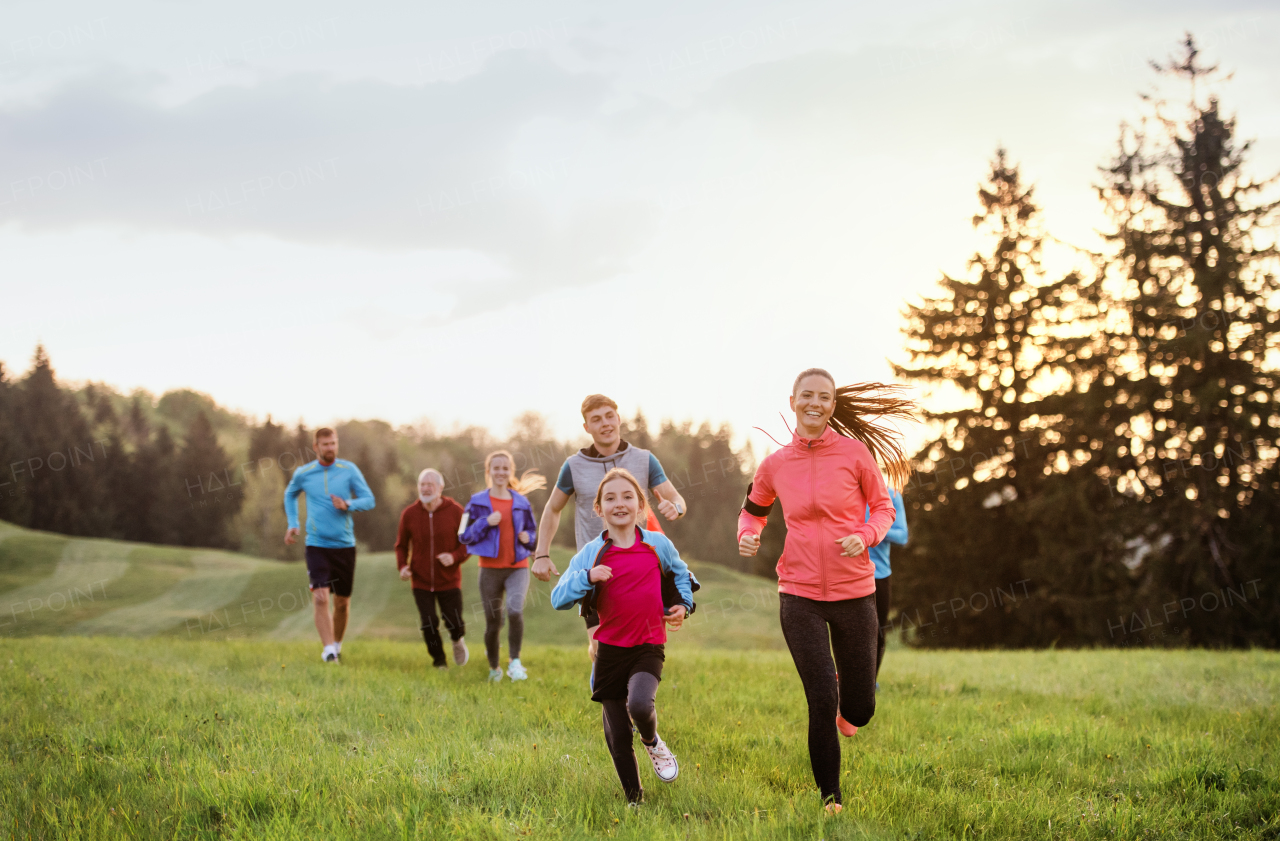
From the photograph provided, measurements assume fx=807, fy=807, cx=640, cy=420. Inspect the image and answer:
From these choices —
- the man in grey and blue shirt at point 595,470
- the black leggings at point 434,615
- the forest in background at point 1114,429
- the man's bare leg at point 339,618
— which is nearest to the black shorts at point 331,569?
the man's bare leg at point 339,618

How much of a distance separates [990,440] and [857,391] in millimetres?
26256

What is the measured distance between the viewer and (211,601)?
29031mm

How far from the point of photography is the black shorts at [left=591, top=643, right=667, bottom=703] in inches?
176

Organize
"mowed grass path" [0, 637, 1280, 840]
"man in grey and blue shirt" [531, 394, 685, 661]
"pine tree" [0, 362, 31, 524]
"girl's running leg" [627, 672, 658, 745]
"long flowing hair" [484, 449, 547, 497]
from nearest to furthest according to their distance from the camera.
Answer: "mowed grass path" [0, 637, 1280, 840] → "girl's running leg" [627, 672, 658, 745] → "man in grey and blue shirt" [531, 394, 685, 661] → "long flowing hair" [484, 449, 547, 497] → "pine tree" [0, 362, 31, 524]

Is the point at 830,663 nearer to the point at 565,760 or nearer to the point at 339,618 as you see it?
the point at 565,760

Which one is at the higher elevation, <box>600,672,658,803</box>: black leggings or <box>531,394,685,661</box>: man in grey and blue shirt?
<box>531,394,685,661</box>: man in grey and blue shirt

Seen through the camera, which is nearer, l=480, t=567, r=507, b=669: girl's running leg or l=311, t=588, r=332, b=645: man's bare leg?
l=480, t=567, r=507, b=669: girl's running leg

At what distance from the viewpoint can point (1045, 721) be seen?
6863 mm

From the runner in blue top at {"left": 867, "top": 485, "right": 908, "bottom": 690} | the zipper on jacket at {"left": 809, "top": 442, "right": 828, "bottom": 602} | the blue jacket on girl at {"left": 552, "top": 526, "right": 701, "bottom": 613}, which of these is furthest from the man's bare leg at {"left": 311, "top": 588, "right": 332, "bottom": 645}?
the zipper on jacket at {"left": 809, "top": 442, "right": 828, "bottom": 602}

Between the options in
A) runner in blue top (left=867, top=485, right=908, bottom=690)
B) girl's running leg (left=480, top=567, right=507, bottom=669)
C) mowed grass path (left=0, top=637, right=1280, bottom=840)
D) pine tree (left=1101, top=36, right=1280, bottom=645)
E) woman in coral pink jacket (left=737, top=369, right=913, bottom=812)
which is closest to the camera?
mowed grass path (left=0, top=637, right=1280, bottom=840)

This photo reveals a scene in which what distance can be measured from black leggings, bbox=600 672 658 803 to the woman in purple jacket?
4424mm

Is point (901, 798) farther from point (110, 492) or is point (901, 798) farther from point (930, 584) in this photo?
point (110, 492)

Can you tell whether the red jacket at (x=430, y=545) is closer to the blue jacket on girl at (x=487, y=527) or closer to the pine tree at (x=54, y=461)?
the blue jacket on girl at (x=487, y=527)

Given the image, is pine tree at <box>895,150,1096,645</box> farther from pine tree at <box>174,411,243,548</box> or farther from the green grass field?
pine tree at <box>174,411,243,548</box>
